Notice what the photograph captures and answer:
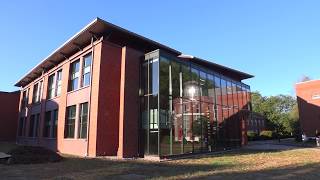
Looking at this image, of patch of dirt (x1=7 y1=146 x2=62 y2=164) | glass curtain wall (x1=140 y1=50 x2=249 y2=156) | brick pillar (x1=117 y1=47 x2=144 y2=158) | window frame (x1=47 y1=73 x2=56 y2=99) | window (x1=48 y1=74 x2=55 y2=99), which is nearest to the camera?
patch of dirt (x1=7 y1=146 x2=62 y2=164)

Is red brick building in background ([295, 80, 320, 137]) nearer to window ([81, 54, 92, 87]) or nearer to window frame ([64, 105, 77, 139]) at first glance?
window frame ([64, 105, 77, 139])

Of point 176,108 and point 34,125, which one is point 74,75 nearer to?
point 176,108

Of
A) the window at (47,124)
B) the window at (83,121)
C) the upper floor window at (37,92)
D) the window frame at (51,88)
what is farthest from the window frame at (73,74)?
the upper floor window at (37,92)

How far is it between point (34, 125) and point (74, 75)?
11884mm

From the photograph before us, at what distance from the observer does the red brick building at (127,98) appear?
18828 millimetres

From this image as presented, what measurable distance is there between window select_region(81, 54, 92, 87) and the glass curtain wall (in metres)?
3.92

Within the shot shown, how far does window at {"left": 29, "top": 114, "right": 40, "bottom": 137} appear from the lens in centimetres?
3145

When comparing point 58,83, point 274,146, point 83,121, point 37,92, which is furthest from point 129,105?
point 37,92

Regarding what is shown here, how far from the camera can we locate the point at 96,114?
63.2 feet

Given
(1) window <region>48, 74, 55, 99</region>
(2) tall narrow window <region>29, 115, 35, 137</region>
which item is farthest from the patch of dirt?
(2) tall narrow window <region>29, 115, 35, 137</region>

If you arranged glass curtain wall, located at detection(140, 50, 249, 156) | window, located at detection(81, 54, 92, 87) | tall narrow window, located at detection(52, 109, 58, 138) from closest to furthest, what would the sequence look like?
glass curtain wall, located at detection(140, 50, 249, 156)
window, located at detection(81, 54, 92, 87)
tall narrow window, located at detection(52, 109, 58, 138)

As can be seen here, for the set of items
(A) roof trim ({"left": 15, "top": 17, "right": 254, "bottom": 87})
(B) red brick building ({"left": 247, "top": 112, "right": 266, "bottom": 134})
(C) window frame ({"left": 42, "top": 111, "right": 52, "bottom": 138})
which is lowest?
(C) window frame ({"left": 42, "top": 111, "right": 52, "bottom": 138})

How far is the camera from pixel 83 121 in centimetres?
2106

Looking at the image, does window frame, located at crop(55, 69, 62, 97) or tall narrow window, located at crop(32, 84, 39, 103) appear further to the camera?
tall narrow window, located at crop(32, 84, 39, 103)
